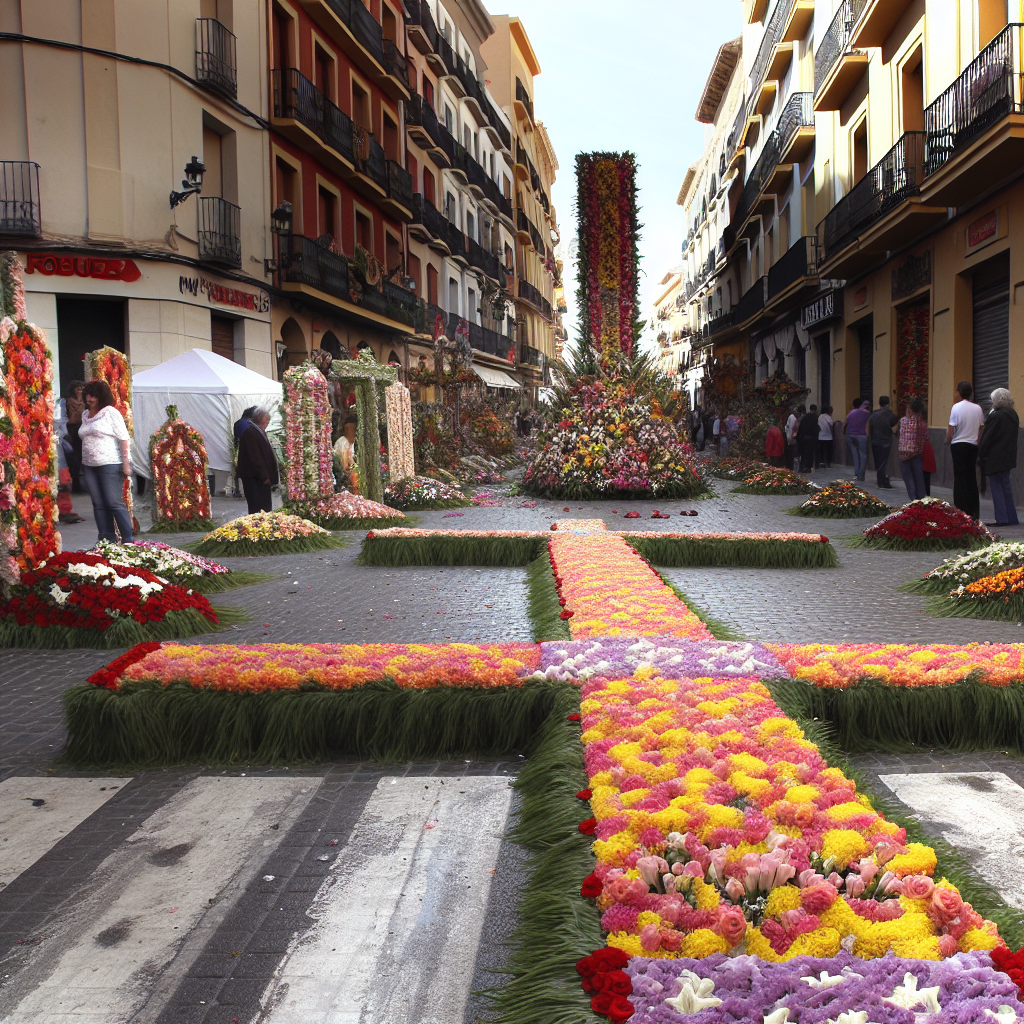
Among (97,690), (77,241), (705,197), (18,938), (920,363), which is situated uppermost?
(705,197)

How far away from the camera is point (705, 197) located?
5450cm

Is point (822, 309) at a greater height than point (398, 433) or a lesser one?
greater

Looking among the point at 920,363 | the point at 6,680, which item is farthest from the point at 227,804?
the point at 920,363

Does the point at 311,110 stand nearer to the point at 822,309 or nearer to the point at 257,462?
the point at 822,309

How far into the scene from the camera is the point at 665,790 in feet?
9.70

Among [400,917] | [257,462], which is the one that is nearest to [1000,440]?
[257,462]

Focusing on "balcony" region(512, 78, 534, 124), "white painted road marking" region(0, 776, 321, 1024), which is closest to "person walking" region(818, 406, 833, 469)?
"white painted road marking" region(0, 776, 321, 1024)

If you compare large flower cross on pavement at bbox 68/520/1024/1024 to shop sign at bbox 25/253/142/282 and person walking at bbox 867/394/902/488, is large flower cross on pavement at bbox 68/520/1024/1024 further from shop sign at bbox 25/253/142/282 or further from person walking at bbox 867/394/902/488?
shop sign at bbox 25/253/142/282

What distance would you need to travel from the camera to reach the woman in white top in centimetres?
873

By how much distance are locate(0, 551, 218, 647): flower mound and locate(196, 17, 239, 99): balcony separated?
595 inches

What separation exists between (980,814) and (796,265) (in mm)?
25810

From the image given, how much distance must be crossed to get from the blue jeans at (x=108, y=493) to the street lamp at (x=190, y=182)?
9338 millimetres

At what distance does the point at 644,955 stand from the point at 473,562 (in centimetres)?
745

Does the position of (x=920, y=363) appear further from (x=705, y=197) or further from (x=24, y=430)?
(x=705, y=197)
